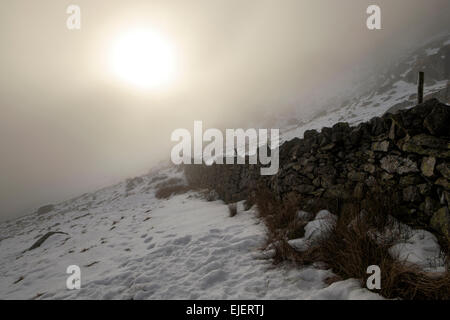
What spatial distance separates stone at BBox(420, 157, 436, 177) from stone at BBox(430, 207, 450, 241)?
520mm

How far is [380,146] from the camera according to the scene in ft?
12.6

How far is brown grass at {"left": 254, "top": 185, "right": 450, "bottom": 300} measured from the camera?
2.18 m

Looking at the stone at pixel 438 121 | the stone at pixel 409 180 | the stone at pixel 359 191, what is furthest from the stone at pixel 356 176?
the stone at pixel 438 121

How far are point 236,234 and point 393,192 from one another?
123 inches

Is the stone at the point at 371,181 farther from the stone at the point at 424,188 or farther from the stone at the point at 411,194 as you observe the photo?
the stone at the point at 424,188

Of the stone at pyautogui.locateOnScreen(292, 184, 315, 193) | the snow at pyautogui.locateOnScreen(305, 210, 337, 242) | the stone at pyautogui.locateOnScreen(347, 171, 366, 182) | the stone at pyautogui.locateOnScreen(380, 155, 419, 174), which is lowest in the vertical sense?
the snow at pyautogui.locateOnScreen(305, 210, 337, 242)

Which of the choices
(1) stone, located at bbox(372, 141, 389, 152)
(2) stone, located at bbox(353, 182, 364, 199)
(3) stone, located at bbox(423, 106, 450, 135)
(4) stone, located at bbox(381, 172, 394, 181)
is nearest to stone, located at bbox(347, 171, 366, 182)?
(2) stone, located at bbox(353, 182, 364, 199)

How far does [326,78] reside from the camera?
76.2 m

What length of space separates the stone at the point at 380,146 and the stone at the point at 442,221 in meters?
1.23

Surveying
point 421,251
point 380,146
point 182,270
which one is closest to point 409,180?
point 380,146

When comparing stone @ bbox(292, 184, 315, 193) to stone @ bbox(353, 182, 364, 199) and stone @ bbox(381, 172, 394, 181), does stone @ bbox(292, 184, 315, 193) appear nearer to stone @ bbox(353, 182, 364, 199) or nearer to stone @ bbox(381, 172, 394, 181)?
stone @ bbox(353, 182, 364, 199)

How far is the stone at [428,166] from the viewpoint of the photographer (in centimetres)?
300
